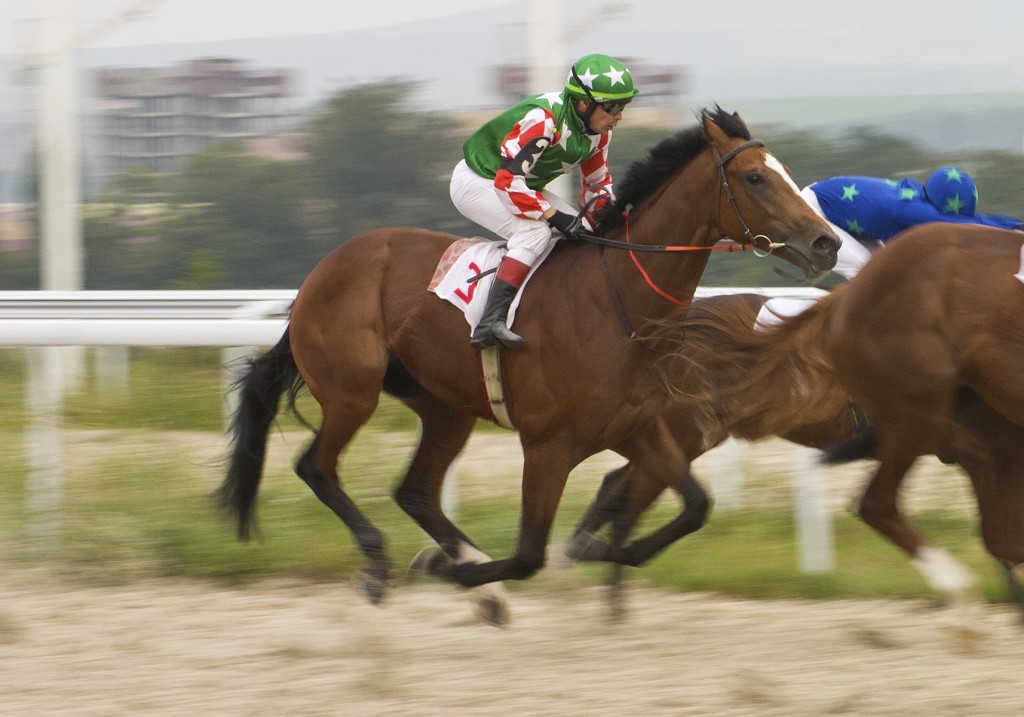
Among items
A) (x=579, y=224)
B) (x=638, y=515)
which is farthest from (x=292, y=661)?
(x=579, y=224)

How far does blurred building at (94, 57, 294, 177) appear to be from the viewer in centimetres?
939

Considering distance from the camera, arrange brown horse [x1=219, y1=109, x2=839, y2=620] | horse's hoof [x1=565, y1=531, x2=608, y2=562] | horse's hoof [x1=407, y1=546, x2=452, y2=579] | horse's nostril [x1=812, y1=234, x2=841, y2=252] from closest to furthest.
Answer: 1. horse's nostril [x1=812, y1=234, x2=841, y2=252]
2. brown horse [x1=219, y1=109, x2=839, y2=620]
3. horse's hoof [x1=565, y1=531, x2=608, y2=562]
4. horse's hoof [x1=407, y1=546, x2=452, y2=579]

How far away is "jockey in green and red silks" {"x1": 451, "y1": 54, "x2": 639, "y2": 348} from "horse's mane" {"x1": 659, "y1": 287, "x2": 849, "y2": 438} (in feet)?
1.83

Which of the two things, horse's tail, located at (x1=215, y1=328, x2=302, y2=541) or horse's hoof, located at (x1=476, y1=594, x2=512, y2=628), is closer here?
horse's hoof, located at (x1=476, y1=594, x2=512, y2=628)

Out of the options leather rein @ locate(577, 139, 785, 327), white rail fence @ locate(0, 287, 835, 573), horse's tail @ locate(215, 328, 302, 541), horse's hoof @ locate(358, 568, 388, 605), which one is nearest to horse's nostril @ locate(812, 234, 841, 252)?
leather rein @ locate(577, 139, 785, 327)

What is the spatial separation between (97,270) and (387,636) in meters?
5.82

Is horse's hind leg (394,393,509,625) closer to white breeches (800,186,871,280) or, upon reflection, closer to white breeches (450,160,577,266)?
white breeches (450,160,577,266)

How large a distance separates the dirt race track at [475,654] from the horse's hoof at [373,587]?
0.27ft

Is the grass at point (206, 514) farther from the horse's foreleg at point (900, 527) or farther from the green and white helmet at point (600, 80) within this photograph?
the green and white helmet at point (600, 80)

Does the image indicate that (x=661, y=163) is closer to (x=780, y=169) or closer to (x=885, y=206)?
(x=780, y=169)

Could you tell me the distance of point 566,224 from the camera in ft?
13.5

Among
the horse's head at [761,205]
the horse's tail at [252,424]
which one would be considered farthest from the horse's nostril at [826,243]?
the horse's tail at [252,424]

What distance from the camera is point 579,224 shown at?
4.13 metres

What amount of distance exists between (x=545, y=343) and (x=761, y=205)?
76 cm
